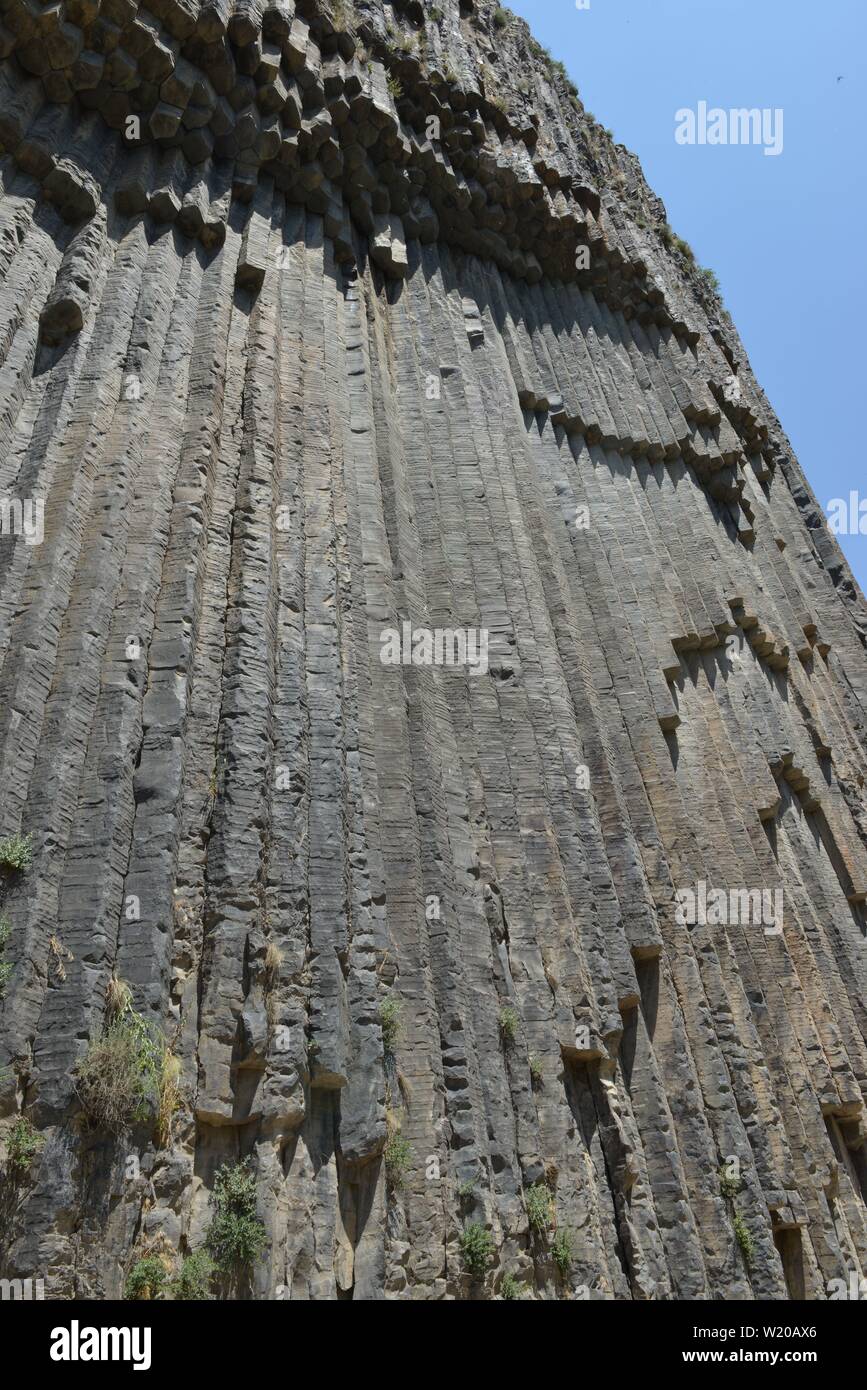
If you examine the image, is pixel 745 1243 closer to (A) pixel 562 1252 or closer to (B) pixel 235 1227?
(A) pixel 562 1252

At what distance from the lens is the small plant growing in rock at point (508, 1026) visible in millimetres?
7719

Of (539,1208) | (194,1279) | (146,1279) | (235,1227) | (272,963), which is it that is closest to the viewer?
(146,1279)

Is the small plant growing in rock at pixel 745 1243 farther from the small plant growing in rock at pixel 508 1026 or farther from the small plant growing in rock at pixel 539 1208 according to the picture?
the small plant growing in rock at pixel 508 1026

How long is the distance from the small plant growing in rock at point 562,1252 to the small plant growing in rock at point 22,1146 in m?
3.48

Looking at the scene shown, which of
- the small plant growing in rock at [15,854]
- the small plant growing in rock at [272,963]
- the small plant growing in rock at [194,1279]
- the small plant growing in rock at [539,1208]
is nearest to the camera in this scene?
the small plant growing in rock at [194,1279]

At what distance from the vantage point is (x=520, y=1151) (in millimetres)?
7316

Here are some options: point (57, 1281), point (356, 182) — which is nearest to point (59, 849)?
point (57, 1281)

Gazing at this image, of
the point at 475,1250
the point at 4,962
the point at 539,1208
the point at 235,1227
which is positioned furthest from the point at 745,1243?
the point at 4,962

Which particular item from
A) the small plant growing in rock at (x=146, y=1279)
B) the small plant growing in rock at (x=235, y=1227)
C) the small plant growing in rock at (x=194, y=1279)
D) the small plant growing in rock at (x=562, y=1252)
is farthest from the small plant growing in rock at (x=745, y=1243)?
the small plant growing in rock at (x=146, y=1279)

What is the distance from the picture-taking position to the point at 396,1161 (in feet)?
21.1

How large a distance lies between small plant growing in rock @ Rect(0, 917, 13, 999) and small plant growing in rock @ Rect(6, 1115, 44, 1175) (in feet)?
1.95

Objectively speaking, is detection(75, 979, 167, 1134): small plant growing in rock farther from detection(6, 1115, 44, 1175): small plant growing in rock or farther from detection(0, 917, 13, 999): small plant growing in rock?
detection(0, 917, 13, 999): small plant growing in rock

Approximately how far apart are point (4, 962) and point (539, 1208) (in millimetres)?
3608
